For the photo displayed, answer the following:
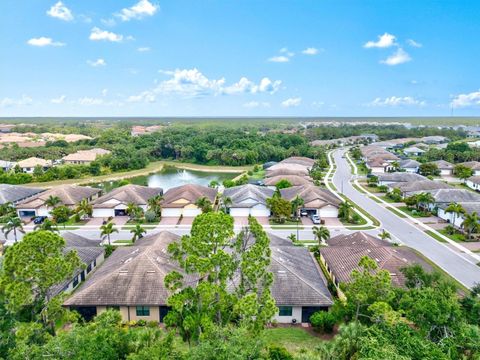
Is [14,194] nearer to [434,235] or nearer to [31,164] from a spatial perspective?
[31,164]

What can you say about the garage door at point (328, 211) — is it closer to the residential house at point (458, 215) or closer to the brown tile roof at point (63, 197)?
the residential house at point (458, 215)

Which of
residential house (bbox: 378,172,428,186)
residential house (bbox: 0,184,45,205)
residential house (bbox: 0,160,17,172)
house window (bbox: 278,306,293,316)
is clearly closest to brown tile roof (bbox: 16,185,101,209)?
residential house (bbox: 0,184,45,205)

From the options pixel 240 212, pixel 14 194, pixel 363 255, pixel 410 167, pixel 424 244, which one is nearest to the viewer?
pixel 363 255

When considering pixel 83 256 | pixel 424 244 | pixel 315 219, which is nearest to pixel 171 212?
pixel 315 219

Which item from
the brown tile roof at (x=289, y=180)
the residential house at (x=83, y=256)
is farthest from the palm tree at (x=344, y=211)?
the residential house at (x=83, y=256)

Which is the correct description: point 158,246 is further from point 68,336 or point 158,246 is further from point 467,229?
point 467,229

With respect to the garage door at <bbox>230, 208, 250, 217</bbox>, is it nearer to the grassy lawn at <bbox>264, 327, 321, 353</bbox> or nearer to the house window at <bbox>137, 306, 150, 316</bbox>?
the house window at <bbox>137, 306, 150, 316</bbox>

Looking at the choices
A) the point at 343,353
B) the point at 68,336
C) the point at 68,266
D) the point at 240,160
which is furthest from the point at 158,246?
the point at 240,160
